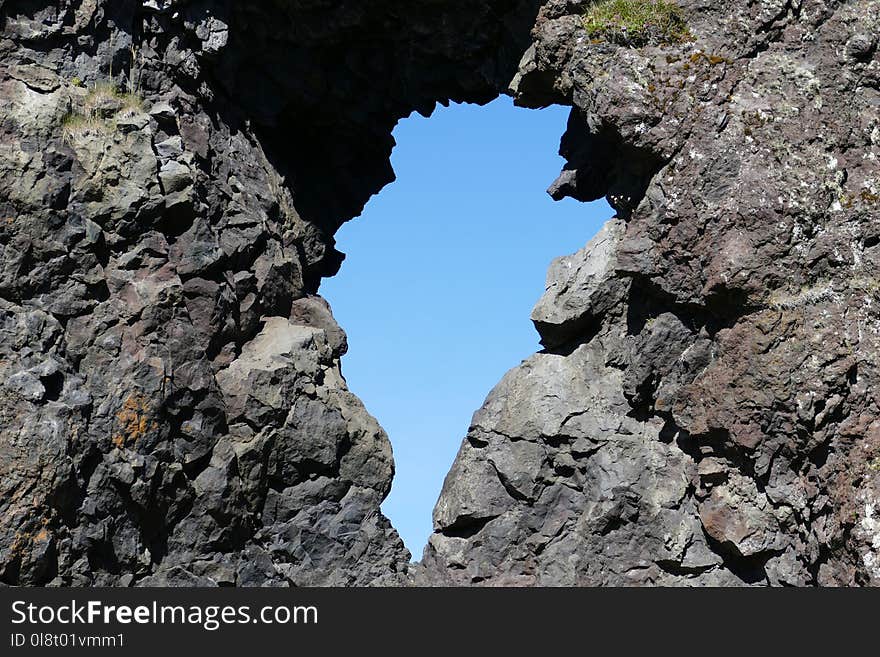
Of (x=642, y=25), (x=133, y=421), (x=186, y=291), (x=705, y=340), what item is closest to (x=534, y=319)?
(x=705, y=340)

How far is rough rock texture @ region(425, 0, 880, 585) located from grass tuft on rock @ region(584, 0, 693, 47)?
21 cm

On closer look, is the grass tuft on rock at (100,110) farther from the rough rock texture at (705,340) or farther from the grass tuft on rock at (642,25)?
the grass tuft on rock at (642,25)

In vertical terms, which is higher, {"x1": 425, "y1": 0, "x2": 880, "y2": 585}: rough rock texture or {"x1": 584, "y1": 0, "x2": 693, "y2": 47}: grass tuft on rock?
{"x1": 584, "y1": 0, "x2": 693, "y2": 47}: grass tuft on rock

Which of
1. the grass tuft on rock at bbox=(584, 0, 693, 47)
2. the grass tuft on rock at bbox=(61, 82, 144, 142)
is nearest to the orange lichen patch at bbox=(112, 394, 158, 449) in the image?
the grass tuft on rock at bbox=(61, 82, 144, 142)

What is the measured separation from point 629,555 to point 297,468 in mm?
5985

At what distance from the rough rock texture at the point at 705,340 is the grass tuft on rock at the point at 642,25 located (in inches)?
8.1

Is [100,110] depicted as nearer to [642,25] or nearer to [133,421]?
[133,421]

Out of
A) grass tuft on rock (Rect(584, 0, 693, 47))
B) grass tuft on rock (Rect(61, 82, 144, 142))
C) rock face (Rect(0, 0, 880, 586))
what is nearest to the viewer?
rock face (Rect(0, 0, 880, 586))

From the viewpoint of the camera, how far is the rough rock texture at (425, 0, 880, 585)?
16609mm

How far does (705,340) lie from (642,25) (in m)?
5.56

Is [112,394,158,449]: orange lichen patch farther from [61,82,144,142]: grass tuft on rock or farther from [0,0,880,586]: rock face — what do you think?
[61,82,144,142]: grass tuft on rock

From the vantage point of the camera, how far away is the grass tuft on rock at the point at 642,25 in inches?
730

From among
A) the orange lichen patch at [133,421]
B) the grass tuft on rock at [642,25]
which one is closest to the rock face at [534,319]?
the orange lichen patch at [133,421]

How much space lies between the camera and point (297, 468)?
62.9ft
